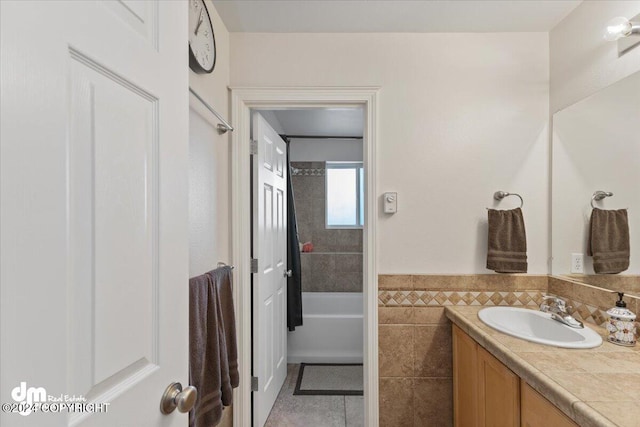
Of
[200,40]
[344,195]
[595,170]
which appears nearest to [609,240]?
[595,170]

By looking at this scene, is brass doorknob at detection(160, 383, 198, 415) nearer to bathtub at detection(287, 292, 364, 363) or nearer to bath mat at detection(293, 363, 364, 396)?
bath mat at detection(293, 363, 364, 396)

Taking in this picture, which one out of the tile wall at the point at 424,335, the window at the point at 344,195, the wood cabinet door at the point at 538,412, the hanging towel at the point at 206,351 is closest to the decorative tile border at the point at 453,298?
the tile wall at the point at 424,335

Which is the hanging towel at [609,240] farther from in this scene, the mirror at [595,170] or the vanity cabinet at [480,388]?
the vanity cabinet at [480,388]

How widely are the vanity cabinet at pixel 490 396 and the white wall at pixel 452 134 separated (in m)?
0.49

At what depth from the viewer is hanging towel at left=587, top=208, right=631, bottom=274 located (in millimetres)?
1447

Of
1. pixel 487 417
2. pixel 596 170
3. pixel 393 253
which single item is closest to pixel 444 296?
pixel 393 253

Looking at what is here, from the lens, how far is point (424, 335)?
6.16 feet

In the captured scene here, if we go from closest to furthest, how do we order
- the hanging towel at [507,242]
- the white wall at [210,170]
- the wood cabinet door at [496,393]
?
the wood cabinet door at [496,393], the white wall at [210,170], the hanging towel at [507,242]

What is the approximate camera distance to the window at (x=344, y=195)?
4.10 meters

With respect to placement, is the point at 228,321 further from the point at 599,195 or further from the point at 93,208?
the point at 599,195

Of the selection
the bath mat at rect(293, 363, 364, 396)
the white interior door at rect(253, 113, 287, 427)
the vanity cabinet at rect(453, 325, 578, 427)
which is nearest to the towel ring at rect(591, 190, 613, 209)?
the vanity cabinet at rect(453, 325, 578, 427)

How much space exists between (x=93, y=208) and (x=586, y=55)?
2187mm

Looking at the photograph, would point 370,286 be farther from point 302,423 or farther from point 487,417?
point 302,423

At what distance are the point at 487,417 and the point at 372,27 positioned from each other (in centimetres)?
204
